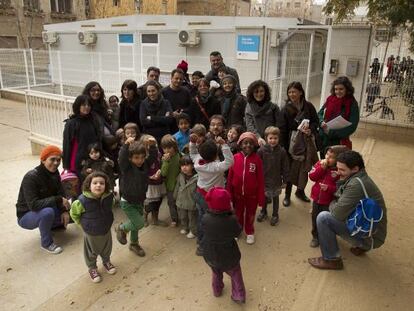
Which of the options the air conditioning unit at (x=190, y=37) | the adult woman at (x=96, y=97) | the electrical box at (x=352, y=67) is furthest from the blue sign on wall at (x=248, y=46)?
the adult woman at (x=96, y=97)

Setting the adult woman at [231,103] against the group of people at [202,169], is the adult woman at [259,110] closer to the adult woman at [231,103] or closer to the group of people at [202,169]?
the group of people at [202,169]

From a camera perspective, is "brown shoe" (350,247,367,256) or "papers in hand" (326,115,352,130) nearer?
"brown shoe" (350,247,367,256)

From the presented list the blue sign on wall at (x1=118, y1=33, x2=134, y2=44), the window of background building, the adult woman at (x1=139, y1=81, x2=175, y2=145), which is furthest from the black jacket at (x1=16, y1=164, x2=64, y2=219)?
the window of background building

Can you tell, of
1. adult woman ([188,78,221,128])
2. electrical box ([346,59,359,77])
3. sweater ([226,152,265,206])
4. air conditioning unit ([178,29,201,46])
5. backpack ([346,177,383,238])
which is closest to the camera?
backpack ([346,177,383,238])

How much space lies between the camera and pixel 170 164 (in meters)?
3.89

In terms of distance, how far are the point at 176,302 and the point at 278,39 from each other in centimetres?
810

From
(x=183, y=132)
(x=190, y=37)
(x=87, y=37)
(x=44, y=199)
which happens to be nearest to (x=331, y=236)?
(x=183, y=132)

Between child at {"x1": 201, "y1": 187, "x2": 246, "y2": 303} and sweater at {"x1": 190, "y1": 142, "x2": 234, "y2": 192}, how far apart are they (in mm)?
662

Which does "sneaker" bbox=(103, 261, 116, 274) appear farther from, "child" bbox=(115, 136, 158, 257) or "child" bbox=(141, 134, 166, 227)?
"child" bbox=(141, 134, 166, 227)

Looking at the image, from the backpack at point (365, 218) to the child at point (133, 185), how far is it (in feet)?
6.48

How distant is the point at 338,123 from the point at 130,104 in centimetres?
268

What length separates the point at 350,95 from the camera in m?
4.33

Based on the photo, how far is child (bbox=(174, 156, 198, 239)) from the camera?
12.3 feet

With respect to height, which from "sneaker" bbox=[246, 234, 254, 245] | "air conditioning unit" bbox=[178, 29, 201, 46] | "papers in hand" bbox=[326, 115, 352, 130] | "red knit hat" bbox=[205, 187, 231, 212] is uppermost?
"air conditioning unit" bbox=[178, 29, 201, 46]
